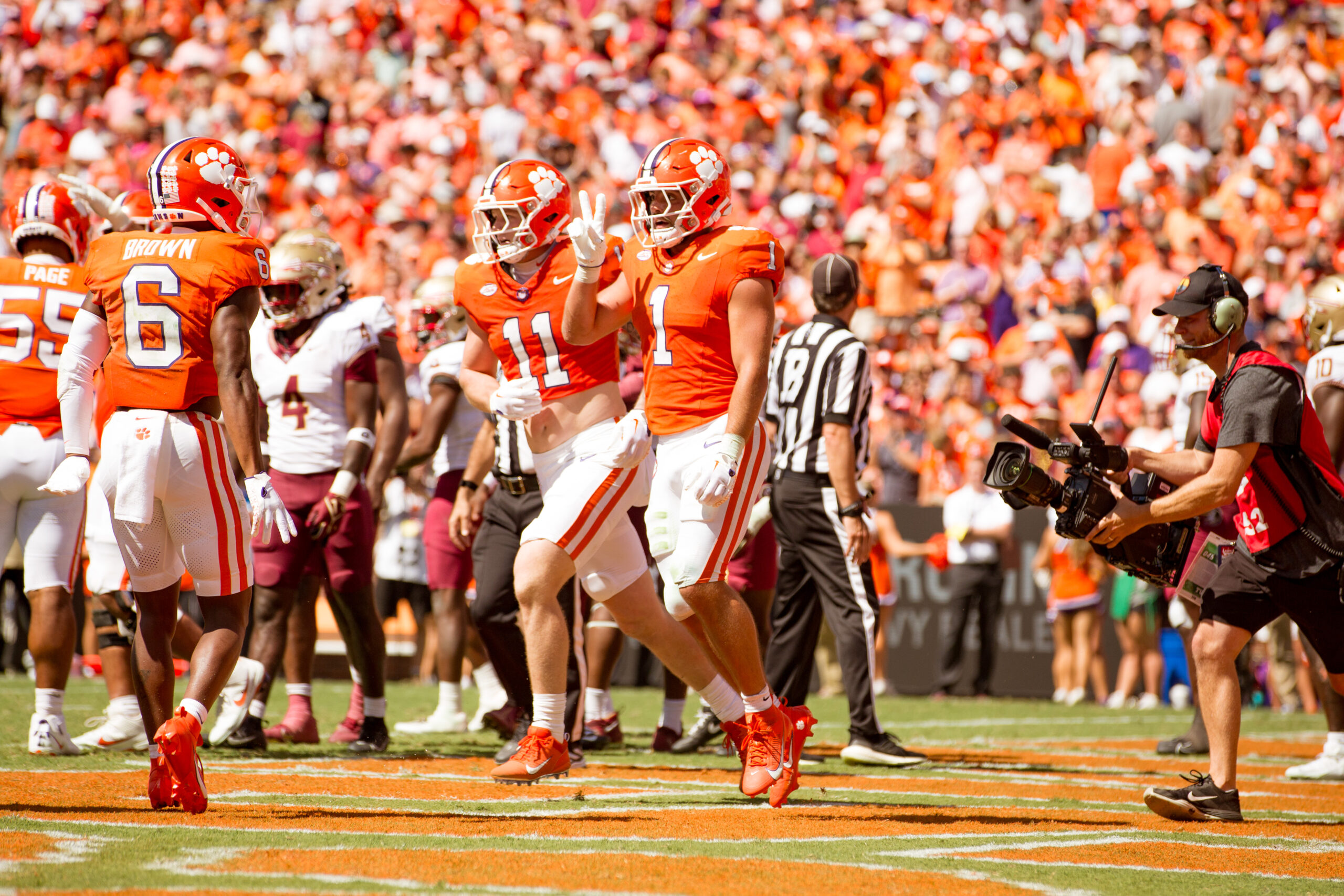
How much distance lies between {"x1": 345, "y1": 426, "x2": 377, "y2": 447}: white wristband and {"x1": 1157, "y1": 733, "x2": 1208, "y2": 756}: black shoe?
4.32m

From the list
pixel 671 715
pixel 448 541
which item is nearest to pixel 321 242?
pixel 448 541

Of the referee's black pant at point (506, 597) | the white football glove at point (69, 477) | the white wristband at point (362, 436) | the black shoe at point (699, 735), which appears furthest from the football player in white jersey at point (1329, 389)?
the white football glove at point (69, 477)

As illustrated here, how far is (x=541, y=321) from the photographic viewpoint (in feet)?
18.6

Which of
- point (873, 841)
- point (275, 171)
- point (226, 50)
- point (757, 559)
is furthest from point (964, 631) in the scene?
point (226, 50)

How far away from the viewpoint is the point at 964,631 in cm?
1262

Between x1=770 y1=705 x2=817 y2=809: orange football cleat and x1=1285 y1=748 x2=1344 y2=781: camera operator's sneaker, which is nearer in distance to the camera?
x1=770 y1=705 x2=817 y2=809: orange football cleat

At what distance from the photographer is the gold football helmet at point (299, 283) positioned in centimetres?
730

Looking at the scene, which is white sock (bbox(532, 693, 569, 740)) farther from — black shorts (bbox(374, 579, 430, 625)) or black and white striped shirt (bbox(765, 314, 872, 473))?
black shorts (bbox(374, 579, 430, 625))

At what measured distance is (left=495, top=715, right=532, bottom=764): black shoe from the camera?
20.8ft

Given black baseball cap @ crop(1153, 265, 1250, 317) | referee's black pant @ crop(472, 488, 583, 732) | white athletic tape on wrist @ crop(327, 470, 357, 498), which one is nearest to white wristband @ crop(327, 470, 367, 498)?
white athletic tape on wrist @ crop(327, 470, 357, 498)

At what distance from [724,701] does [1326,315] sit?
12.8 feet

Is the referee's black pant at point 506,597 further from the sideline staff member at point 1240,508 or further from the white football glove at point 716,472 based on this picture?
the sideline staff member at point 1240,508

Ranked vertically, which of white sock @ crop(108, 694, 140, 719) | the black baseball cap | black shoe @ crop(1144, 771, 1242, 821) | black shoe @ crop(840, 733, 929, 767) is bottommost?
black shoe @ crop(840, 733, 929, 767)

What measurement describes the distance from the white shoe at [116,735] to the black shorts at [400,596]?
603 cm
